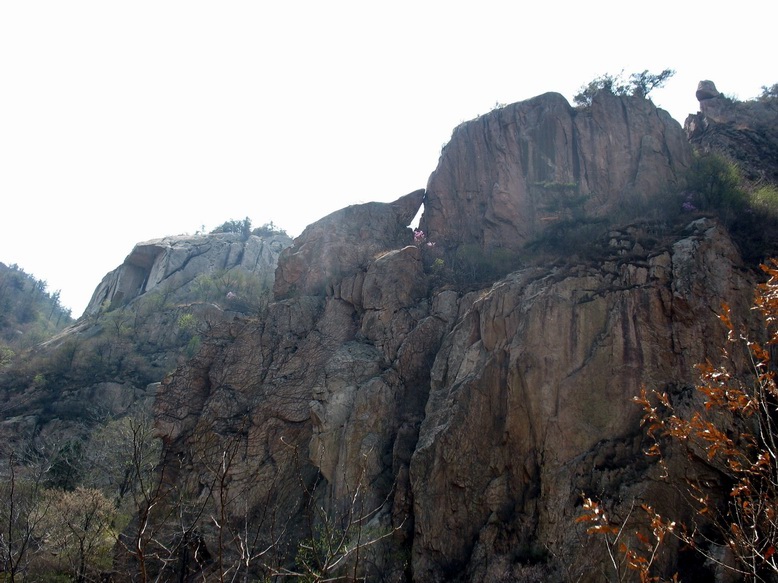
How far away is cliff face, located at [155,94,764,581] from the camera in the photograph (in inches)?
633

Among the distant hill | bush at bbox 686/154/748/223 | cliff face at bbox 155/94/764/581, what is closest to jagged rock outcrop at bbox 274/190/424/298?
cliff face at bbox 155/94/764/581

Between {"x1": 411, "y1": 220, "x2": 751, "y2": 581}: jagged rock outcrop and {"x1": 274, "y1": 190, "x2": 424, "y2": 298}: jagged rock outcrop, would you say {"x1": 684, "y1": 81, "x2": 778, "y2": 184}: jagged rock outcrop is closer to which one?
{"x1": 411, "y1": 220, "x2": 751, "y2": 581}: jagged rock outcrop

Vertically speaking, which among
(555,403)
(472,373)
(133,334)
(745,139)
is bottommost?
(555,403)

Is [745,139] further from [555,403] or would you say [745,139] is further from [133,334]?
[133,334]

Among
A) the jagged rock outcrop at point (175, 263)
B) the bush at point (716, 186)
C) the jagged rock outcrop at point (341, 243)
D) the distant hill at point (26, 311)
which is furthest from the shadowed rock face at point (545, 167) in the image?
the distant hill at point (26, 311)

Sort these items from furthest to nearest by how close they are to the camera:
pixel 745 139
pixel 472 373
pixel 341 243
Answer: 1. pixel 745 139
2. pixel 341 243
3. pixel 472 373

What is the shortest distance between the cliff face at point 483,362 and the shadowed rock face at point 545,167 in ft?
0.37

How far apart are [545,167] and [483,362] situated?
14406mm

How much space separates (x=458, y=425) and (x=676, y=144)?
19433mm

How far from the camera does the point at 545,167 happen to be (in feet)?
94.3

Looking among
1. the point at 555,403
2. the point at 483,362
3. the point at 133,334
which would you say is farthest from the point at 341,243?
the point at 133,334

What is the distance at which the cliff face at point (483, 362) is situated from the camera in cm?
1608

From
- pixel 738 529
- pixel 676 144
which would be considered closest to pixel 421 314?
pixel 676 144

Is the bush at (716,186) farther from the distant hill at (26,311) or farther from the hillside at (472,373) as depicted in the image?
the distant hill at (26,311)
